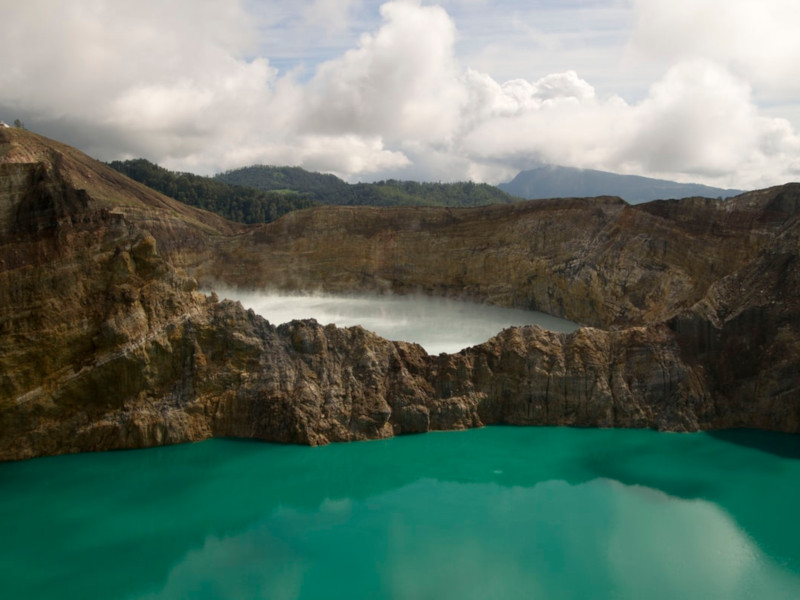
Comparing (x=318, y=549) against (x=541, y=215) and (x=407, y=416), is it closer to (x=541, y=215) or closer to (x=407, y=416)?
(x=407, y=416)

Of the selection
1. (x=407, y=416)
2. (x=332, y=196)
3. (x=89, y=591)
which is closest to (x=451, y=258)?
(x=407, y=416)

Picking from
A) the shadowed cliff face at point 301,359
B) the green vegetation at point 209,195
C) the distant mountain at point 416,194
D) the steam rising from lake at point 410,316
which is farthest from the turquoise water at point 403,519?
the distant mountain at point 416,194

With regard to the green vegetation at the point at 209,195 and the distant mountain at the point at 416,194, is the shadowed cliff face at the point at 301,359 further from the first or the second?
the distant mountain at the point at 416,194

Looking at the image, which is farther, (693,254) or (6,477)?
(693,254)

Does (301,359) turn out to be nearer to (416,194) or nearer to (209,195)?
(209,195)

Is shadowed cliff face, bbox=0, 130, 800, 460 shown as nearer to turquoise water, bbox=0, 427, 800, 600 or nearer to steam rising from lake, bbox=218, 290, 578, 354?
turquoise water, bbox=0, 427, 800, 600
